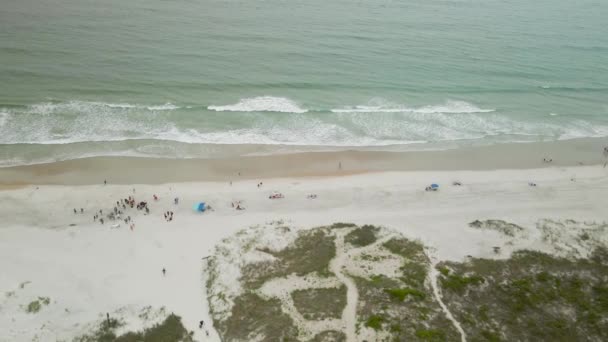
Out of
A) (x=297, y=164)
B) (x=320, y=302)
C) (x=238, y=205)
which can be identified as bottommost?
(x=320, y=302)

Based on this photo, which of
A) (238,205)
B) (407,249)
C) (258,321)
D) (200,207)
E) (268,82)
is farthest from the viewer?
(268,82)

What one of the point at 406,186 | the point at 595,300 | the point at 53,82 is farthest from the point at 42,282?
the point at 595,300

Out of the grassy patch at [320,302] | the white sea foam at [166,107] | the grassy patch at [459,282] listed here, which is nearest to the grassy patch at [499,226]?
the grassy patch at [459,282]

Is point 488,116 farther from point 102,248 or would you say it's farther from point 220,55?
point 102,248

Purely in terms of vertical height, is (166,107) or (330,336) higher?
(166,107)

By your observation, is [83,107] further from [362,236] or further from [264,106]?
[362,236]

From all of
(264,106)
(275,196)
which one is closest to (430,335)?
(275,196)

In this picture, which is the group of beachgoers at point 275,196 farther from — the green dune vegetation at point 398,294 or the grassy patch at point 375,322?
the grassy patch at point 375,322

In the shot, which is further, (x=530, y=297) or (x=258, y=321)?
(x=530, y=297)
